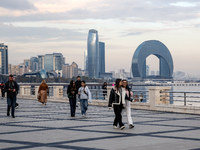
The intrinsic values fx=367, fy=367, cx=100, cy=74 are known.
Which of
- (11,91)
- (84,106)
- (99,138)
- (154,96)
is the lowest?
(99,138)

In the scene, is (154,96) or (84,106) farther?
(154,96)

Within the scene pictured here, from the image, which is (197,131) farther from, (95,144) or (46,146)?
(46,146)

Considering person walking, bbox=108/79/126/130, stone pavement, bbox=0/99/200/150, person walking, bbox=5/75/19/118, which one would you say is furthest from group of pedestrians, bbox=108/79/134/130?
person walking, bbox=5/75/19/118

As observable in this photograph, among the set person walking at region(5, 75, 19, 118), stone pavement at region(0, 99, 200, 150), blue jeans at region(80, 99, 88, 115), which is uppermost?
person walking at region(5, 75, 19, 118)

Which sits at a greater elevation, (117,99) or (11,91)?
(11,91)

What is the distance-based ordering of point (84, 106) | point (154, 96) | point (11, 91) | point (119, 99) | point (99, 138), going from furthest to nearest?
point (154, 96), point (84, 106), point (11, 91), point (119, 99), point (99, 138)

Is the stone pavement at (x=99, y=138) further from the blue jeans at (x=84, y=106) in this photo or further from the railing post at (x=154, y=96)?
the railing post at (x=154, y=96)

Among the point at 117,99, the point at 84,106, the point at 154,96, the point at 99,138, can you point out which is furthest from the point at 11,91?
the point at 154,96

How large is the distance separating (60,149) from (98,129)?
11.4ft

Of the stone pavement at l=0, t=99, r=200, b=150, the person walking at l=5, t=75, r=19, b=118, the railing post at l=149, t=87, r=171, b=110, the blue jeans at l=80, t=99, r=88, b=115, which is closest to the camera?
the stone pavement at l=0, t=99, r=200, b=150

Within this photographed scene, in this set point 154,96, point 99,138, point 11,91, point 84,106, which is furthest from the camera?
point 154,96

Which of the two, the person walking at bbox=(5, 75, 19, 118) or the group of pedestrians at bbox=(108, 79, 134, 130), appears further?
the person walking at bbox=(5, 75, 19, 118)

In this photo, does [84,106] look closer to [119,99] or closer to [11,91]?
[11,91]

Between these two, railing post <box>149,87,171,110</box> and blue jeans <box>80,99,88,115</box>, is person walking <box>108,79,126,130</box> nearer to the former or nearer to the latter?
blue jeans <box>80,99,88,115</box>
